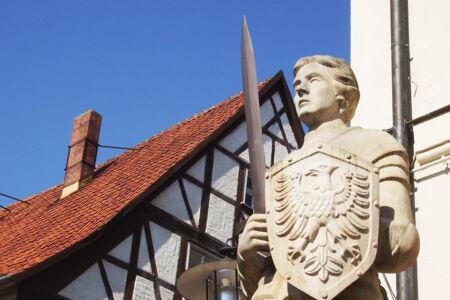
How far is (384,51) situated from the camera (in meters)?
9.05

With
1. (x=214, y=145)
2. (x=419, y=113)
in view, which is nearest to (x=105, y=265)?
(x=214, y=145)

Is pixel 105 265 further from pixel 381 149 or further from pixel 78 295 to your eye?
pixel 381 149

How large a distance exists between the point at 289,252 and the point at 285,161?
40 centimetres

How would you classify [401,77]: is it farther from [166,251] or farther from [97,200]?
[97,200]

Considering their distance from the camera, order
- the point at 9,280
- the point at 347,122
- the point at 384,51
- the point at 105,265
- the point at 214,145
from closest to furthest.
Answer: the point at 347,122 < the point at 384,51 < the point at 9,280 < the point at 105,265 < the point at 214,145

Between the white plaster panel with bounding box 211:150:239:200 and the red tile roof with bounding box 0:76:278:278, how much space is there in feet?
1.45

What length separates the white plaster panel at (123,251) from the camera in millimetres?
13539

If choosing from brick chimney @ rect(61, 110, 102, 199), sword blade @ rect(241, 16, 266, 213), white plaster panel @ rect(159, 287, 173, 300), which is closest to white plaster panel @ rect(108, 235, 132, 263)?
white plaster panel @ rect(159, 287, 173, 300)

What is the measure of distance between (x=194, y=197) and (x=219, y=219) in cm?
57

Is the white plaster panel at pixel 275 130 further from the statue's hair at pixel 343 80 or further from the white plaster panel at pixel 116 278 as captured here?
the statue's hair at pixel 343 80

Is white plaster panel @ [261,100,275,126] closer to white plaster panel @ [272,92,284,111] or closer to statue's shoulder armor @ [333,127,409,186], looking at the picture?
white plaster panel @ [272,92,284,111]

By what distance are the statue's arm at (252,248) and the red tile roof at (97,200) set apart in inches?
342

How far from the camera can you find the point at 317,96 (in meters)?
4.21

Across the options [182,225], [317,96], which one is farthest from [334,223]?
[182,225]
